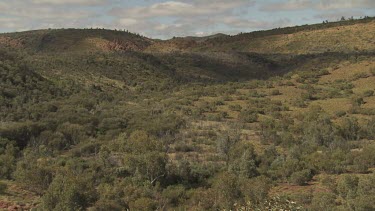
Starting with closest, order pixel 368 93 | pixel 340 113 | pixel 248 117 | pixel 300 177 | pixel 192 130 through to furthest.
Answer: pixel 300 177, pixel 192 130, pixel 340 113, pixel 248 117, pixel 368 93

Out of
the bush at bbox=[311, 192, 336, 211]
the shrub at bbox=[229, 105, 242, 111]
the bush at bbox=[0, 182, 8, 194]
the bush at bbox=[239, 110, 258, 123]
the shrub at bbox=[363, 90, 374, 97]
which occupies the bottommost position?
the bush at bbox=[0, 182, 8, 194]

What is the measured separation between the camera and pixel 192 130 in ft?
138

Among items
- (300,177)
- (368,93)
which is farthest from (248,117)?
(300,177)

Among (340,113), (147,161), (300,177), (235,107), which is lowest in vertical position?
(300,177)

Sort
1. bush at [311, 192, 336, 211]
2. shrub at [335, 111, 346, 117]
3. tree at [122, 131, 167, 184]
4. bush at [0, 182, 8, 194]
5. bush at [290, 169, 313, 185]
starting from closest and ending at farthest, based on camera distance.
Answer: bush at [311, 192, 336, 211], bush at [0, 182, 8, 194], bush at [290, 169, 313, 185], tree at [122, 131, 167, 184], shrub at [335, 111, 346, 117]

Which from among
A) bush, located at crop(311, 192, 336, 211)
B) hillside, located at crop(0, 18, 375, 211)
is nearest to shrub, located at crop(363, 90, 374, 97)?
hillside, located at crop(0, 18, 375, 211)

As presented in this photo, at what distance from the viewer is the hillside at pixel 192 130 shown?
2222 cm

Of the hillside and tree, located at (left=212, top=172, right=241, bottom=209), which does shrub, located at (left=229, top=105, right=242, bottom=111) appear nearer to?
the hillside

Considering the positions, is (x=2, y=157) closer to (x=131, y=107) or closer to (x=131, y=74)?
(x=131, y=107)

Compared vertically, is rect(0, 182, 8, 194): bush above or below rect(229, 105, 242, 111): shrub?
below

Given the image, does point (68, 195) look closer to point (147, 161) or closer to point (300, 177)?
point (147, 161)

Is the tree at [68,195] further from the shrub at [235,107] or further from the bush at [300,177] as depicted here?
the shrub at [235,107]

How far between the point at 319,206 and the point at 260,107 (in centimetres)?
3426

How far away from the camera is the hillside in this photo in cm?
2222
